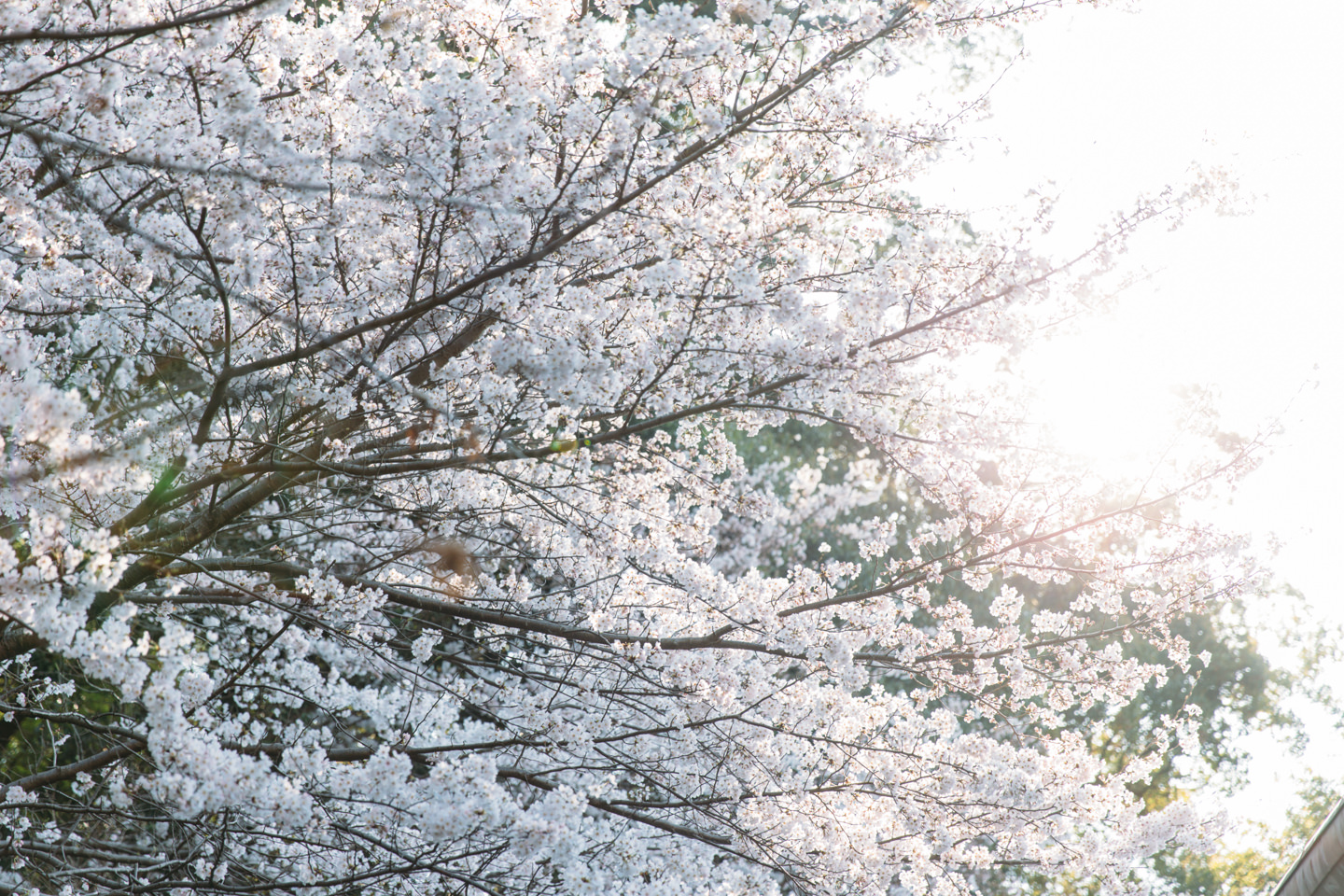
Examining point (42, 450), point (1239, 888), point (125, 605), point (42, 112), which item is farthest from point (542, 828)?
point (1239, 888)

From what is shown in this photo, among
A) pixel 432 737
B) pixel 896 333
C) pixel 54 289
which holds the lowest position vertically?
pixel 432 737

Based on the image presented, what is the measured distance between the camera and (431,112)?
13.1 ft

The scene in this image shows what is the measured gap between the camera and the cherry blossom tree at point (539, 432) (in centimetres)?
383

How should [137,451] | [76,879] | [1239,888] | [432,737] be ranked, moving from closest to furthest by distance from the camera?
[137,451] → [76,879] → [432,737] → [1239,888]

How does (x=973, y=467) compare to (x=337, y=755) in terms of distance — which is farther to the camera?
(x=973, y=467)

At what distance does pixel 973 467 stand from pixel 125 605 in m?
3.88

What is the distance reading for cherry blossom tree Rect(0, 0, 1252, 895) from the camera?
3828 mm

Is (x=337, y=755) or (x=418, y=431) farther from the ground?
(x=418, y=431)

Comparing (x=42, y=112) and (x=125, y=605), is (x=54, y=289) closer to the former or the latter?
(x=42, y=112)

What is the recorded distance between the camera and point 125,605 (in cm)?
300

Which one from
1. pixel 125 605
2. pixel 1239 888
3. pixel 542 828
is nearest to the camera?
pixel 125 605

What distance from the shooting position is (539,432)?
511 cm

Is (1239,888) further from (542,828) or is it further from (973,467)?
(542,828)

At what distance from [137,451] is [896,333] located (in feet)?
9.80
